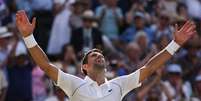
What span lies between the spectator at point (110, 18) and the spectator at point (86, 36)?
0.62 m

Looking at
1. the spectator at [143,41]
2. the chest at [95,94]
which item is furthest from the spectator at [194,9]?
the chest at [95,94]

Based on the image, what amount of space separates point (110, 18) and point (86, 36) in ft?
3.32

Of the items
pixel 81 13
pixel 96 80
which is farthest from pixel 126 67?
pixel 96 80

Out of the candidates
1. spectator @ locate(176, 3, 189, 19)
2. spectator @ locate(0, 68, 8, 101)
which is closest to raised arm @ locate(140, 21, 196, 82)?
spectator @ locate(0, 68, 8, 101)

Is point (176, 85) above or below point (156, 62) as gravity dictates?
below

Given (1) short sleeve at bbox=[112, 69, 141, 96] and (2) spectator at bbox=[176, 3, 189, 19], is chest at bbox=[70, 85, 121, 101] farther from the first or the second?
(2) spectator at bbox=[176, 3, 189, 19]

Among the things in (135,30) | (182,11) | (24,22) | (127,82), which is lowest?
(182,11)

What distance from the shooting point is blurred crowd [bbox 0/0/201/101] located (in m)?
12.5

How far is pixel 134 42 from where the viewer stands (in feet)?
45.6

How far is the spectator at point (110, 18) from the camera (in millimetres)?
14295

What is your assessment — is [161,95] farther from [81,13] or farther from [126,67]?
[81,13]

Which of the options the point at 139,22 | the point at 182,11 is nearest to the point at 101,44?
the point at 139,22

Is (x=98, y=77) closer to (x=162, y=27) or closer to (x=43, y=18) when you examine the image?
(x=43, y=18)

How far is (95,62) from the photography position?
7934 millimetres
